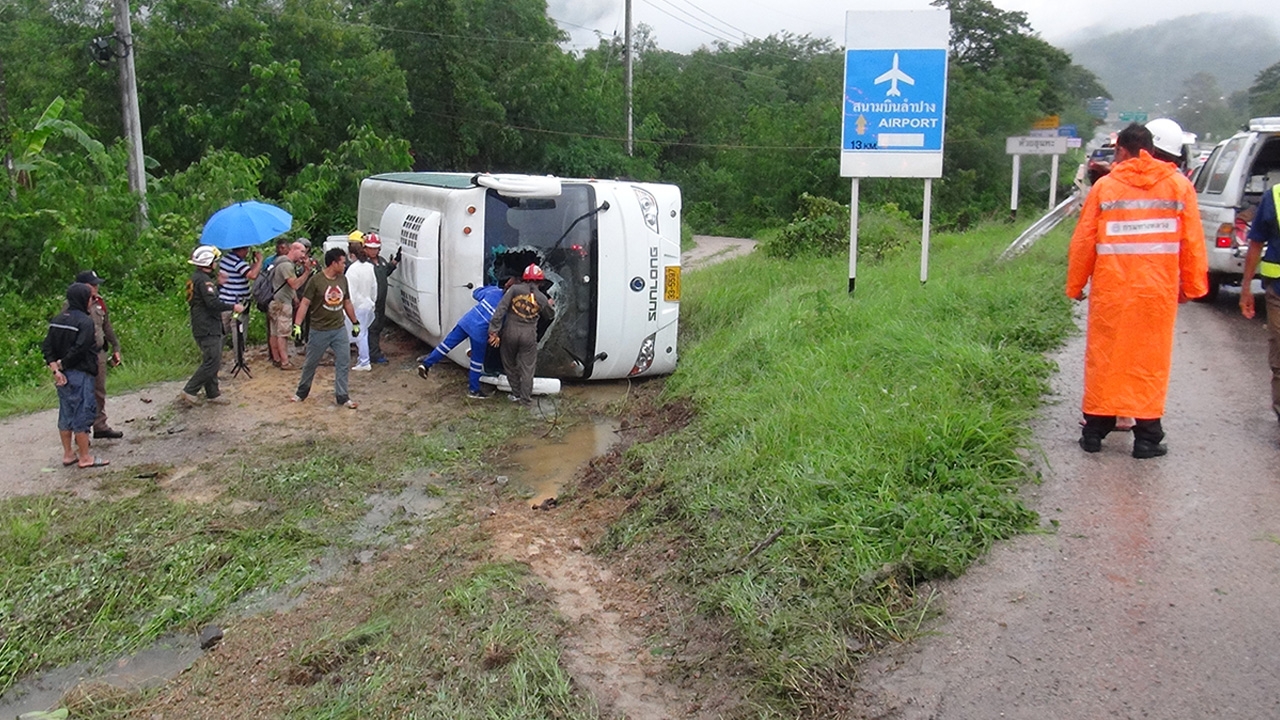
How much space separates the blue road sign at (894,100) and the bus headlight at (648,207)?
1999mm

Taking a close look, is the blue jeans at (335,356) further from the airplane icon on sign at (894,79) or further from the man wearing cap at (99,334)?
the airplane icon on sign at (894,79)

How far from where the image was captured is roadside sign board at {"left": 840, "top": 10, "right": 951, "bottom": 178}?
34.0ft

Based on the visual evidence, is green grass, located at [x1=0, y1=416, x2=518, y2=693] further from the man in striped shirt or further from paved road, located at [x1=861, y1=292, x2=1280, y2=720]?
paved road, located at [x1=861, y1=292, x2=1280, y2=720]

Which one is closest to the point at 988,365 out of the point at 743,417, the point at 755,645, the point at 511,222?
the point at 743,417

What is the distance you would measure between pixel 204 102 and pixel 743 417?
890 inches

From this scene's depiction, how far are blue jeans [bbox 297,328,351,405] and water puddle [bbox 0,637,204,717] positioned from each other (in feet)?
15.2

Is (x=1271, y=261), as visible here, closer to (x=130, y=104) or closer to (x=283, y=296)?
(x=283, y=296)

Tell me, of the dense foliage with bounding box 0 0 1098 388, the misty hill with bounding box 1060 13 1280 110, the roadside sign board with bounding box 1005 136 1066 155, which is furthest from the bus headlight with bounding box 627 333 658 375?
the misty hill with bounding box 1060 13 1280 110

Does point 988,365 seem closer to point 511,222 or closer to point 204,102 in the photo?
point 511,222

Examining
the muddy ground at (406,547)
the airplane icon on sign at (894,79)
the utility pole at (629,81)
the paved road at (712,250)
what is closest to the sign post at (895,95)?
the airplane icon on sign at (894,79)

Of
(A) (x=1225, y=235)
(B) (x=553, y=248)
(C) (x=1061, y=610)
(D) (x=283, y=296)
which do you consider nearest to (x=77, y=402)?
(D) (x=283, y=296)

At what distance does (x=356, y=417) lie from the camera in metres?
9.66

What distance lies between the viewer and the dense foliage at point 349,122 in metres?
15.1

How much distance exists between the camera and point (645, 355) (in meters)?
10.9
